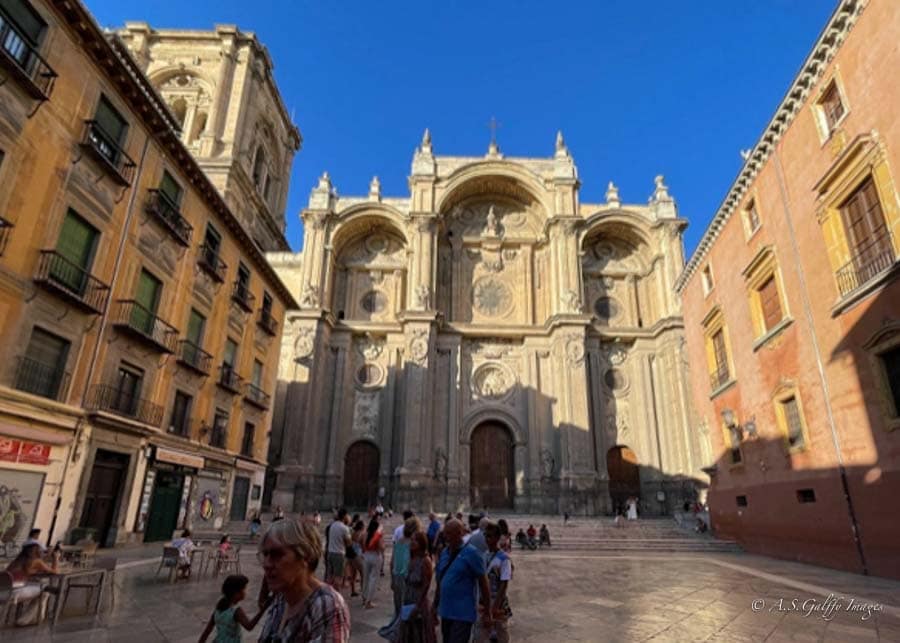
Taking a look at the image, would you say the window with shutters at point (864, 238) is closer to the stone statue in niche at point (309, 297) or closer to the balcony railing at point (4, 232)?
the balcony railing at point (4, 232)

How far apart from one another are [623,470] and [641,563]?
46.5 ft

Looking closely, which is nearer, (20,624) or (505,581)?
(505,581)

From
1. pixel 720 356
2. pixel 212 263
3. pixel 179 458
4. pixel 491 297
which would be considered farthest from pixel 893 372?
pixel 491 297

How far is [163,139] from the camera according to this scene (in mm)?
14602

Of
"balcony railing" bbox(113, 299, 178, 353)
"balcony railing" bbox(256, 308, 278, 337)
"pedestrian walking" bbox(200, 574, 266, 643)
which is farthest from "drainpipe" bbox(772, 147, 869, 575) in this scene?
"balcony railing" bbox(256, 308, 278, 337)

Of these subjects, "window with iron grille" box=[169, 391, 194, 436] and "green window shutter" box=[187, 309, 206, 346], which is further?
"green window shutter" box=[187, 309, 206, 346]

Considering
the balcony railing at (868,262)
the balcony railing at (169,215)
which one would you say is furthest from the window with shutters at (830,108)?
the balcony railing at (169,215)

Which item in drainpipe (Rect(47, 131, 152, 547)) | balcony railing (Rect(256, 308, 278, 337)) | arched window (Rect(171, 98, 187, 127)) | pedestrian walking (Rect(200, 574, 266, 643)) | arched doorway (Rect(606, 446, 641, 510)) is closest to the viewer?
pedestrian walking (Rect(200, 574, 266, 643))

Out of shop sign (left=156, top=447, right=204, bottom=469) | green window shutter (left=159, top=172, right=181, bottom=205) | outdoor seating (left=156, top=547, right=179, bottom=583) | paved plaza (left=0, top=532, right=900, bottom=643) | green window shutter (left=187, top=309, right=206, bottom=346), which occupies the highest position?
green window shutter (left=159, top=172, right=181, bottom=205)

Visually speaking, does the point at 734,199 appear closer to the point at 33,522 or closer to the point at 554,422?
the point at 554,422

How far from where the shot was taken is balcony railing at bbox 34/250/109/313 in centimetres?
1044

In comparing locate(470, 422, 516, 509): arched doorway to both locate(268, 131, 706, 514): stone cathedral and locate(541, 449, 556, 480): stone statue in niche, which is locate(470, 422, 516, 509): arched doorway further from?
locate(541, 449, 556, 480): stone statue in niche

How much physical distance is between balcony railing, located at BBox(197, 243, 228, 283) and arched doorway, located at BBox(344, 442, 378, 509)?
514 inches

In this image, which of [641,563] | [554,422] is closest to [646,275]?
[554,422]
